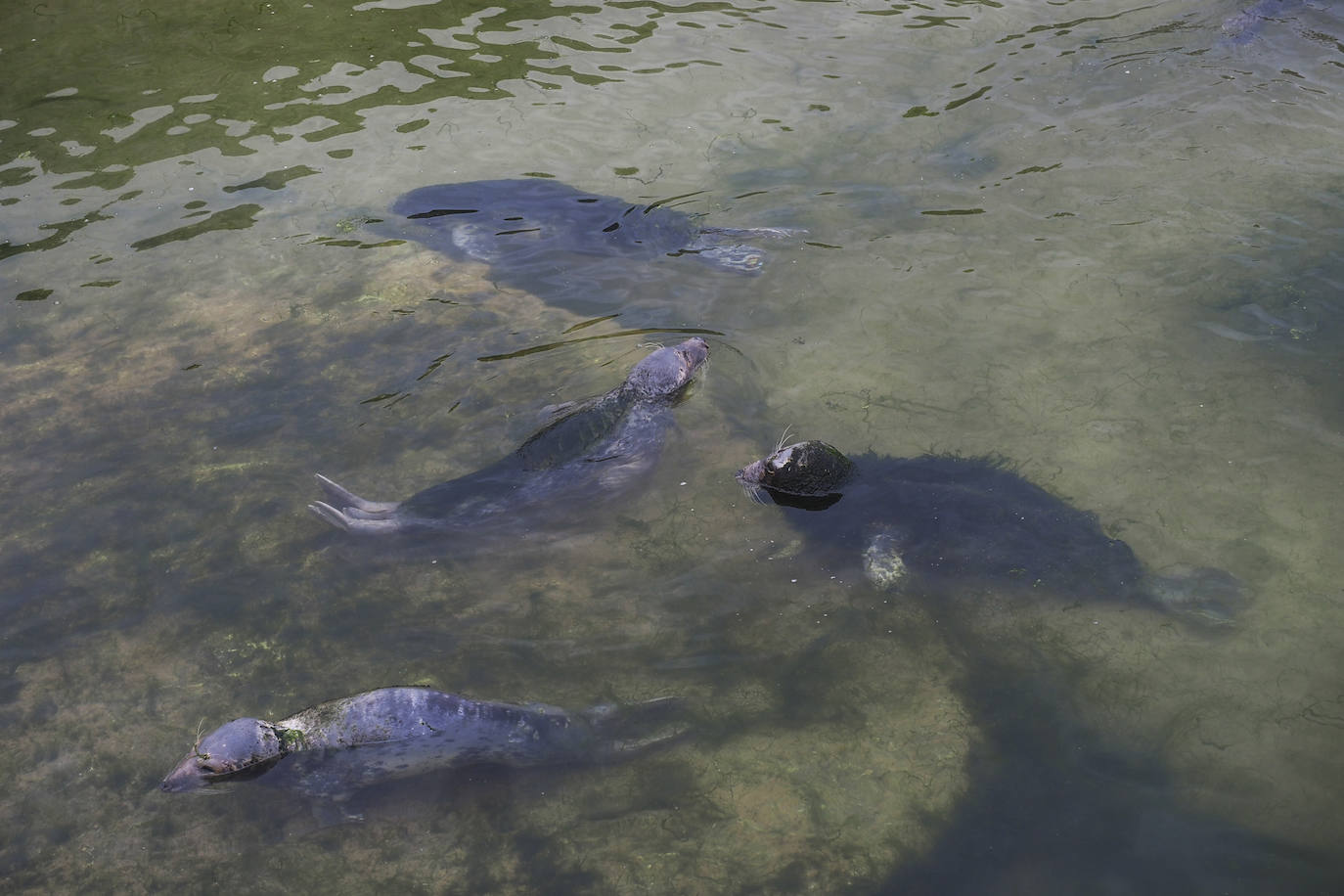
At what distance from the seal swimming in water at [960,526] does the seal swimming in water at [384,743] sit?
71.1 inches

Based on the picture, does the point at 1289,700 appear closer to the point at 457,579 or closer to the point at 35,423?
the point at 457,579

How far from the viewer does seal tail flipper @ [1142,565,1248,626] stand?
530 cm

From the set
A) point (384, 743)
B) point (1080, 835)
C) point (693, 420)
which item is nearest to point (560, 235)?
point (693, 420)

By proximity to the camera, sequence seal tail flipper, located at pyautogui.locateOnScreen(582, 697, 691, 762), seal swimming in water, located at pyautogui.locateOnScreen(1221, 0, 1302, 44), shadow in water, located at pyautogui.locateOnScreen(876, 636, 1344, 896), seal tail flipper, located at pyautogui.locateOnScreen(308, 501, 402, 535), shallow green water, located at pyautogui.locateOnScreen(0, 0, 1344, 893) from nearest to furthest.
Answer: shadow in water, located at pyautogui.locateOnScreen(876, 636, 1344, 896) < shallow green water, located at pyautogui.locateOnScreen(0, 0, 1344, 893) < seal tail flipper, located at pyautogui.locateOnScreen(582, 697, 691, 762) < seal tail flipper, located at pyautogui.locateOnScreen(308, 501, 402, 535) < seal swimming in water, located at pyautogui.locateOnScreen(1221, 0, 1302, 44)

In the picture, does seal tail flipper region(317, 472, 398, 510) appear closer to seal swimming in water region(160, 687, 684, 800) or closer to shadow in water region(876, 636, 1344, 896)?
seal swimming in water region(160, 687, 684, 800)

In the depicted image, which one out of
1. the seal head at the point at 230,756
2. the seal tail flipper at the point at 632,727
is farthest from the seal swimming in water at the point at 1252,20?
the seal head at the point at 230,756

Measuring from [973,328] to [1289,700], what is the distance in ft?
11.3

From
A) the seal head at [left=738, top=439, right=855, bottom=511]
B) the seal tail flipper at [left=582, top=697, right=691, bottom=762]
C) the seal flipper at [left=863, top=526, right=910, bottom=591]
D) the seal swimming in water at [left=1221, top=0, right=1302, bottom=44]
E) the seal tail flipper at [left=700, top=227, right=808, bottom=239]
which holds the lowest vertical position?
the seal tail flipper at [left=582, top=697, right=691, bottom=762]

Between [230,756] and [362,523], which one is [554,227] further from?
[230,756]

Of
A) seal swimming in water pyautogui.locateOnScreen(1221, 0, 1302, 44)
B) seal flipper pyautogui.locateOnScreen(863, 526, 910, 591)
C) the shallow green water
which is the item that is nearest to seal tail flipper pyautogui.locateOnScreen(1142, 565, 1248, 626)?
the shallow green water

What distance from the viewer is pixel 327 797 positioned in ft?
15.3

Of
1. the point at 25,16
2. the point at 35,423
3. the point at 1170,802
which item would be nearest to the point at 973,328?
the point at 1170,802

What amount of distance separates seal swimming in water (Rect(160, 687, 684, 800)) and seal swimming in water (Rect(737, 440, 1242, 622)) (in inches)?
71.1

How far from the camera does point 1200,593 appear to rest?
17.7 feet
